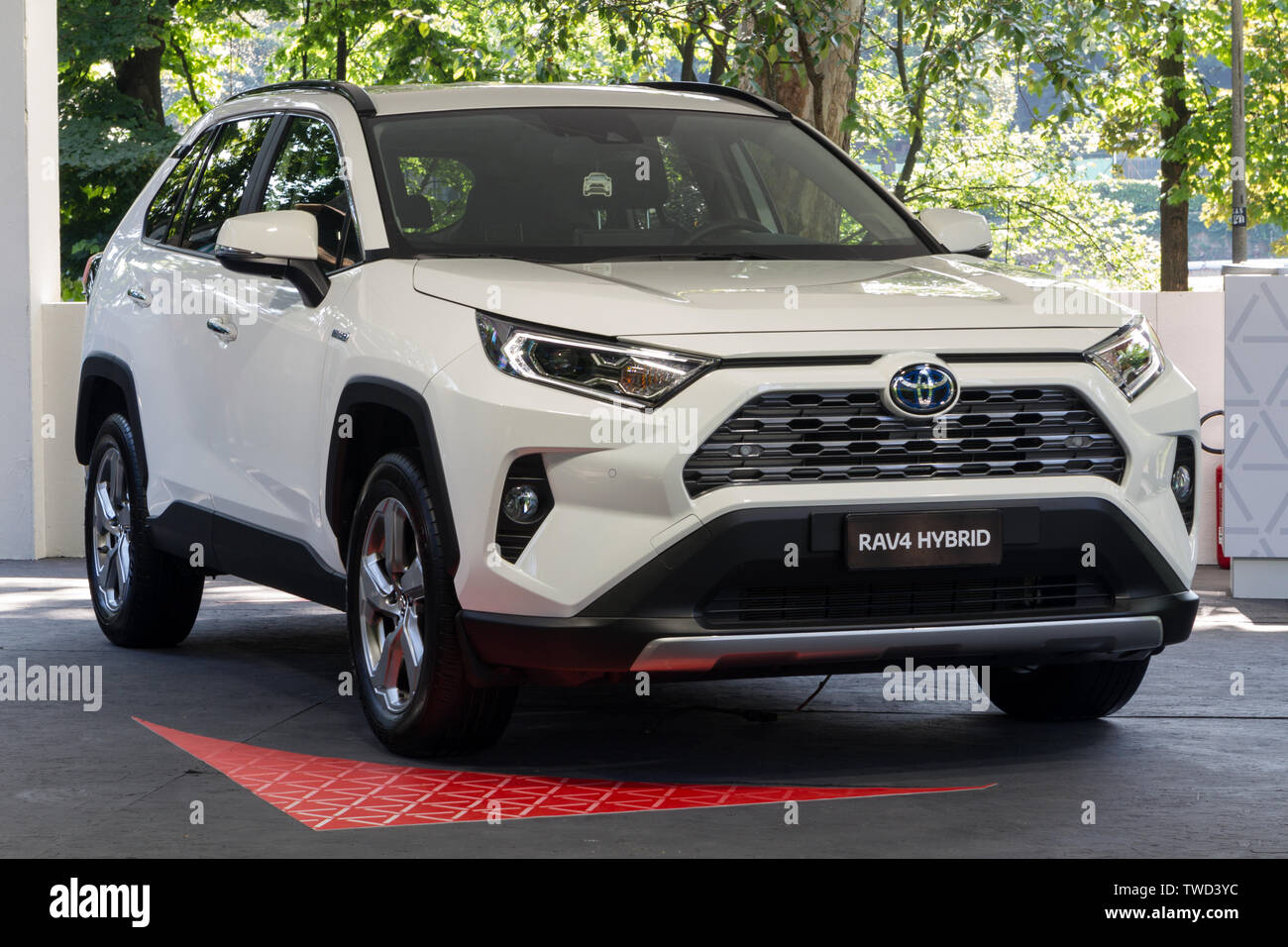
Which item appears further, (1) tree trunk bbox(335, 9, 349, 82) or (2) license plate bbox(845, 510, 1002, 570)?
(1) tree trunk bbox(335, 9, 349, 82)

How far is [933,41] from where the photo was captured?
1625 cm

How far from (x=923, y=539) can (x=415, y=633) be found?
147 centimetres

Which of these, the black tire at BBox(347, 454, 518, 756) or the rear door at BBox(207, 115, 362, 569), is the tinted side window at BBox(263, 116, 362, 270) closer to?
the rear door at BBox(207, 115, 362, 569)

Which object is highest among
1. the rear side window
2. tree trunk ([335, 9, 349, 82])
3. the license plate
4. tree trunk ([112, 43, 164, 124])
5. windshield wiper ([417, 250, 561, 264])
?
tree trunk ([335, 9, 349, 82])

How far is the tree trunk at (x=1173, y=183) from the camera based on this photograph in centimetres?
3784

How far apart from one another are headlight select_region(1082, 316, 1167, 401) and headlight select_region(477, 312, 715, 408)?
1152mm

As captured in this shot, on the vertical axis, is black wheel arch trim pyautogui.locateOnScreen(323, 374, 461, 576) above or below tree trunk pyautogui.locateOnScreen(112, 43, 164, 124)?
below

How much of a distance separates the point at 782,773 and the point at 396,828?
1.26 meters

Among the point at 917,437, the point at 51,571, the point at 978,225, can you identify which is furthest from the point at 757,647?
the point at 51,571

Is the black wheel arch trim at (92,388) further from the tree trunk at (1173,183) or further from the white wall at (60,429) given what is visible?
the tree trunk at (1173,183)

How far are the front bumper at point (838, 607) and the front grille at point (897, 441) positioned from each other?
0.36ft

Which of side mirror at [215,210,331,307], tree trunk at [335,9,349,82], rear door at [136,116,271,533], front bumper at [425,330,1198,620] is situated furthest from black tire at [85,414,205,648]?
tree trunk at [335,9,349,82]

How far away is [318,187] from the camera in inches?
259

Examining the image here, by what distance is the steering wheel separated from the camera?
6.34 meters
